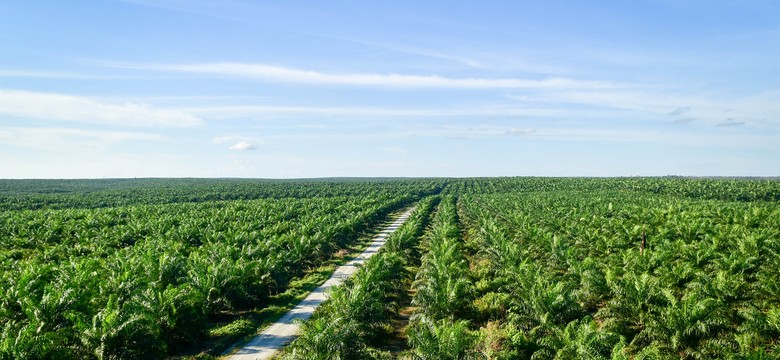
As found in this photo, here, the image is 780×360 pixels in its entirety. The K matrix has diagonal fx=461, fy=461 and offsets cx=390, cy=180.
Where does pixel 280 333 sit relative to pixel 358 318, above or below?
below

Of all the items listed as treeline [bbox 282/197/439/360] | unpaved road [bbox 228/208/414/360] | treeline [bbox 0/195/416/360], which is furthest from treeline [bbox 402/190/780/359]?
treeline [bbox 0/195/416/360]

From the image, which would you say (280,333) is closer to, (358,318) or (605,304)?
(358,318)

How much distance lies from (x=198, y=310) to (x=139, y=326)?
11.0 feet

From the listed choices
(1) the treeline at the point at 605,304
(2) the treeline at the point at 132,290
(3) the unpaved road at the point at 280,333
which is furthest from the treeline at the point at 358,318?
(2) the treeline at the point at 132,290

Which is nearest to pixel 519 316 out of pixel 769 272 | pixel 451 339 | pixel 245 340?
pixel 451 339

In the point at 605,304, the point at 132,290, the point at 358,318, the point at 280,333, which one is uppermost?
the point at 132,290

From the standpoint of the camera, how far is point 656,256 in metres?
24.2

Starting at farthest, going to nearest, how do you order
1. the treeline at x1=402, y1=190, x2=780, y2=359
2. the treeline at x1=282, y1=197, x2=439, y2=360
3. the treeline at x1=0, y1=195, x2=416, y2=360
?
the treeline at x1=0, y1=195, x2=416, y2=360 < the treeline at x1=402, y1=190, x2=780, y2=359 < the treeline at x1=282, y1=197, x2=439, y2=360

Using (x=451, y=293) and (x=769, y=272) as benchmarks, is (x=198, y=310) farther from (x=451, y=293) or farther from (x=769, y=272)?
(x=769, y=272)

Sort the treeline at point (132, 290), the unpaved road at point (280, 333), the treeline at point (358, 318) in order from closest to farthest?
the treeline at point (358, 318) < the treeline at point (132, 290) < the unpaved road at point (280, 333)

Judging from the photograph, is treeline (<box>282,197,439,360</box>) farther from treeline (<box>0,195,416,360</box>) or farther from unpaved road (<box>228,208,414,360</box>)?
treeline (<box>0,195,416,360</box>)

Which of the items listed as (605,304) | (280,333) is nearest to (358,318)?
(280,333)

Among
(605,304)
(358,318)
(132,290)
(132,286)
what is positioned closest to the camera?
(358,318)

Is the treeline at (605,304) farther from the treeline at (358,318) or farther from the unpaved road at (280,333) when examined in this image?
the unpaved road at (280,333)
